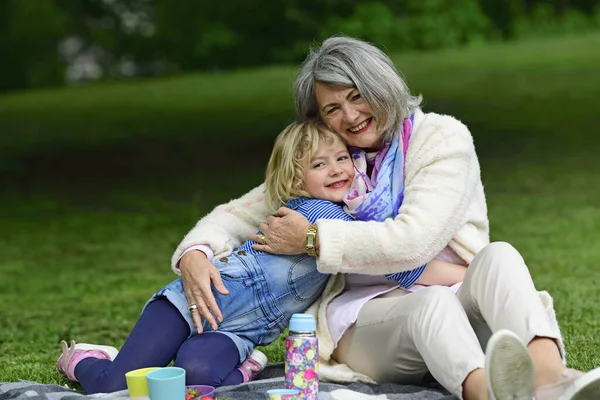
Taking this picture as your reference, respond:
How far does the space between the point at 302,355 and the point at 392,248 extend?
49 cm

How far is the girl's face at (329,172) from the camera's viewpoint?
372 cm

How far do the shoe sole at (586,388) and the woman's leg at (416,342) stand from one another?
11.8 inches

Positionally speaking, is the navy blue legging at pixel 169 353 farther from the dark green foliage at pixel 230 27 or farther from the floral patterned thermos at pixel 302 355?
the dark green foliage at pixel 230 27

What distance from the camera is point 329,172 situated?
3.72 m

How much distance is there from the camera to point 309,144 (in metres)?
3.74

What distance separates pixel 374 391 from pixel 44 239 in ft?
20.3

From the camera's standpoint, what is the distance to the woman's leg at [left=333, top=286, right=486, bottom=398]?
3.12 meters

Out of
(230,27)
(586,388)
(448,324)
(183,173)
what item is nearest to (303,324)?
(448,324)

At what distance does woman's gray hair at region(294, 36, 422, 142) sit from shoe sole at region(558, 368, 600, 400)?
1.27m

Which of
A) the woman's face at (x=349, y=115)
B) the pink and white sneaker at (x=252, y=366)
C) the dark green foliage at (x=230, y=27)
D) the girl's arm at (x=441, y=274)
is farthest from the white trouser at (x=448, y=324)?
the dark green foliage at (x=230, y=27)

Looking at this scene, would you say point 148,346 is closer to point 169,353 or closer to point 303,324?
point 169,353

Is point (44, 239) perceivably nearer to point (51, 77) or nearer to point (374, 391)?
point (374, 391)

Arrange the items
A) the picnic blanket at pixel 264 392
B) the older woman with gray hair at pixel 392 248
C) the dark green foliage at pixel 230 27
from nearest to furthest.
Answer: the older woman with gray hair at pixel 392 248 < the picnic blanket at pixel 264 392 < the dark green foliage at pixel 230 27

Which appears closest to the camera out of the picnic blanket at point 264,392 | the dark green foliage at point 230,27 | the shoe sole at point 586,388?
the shoe sole at point 586,388
